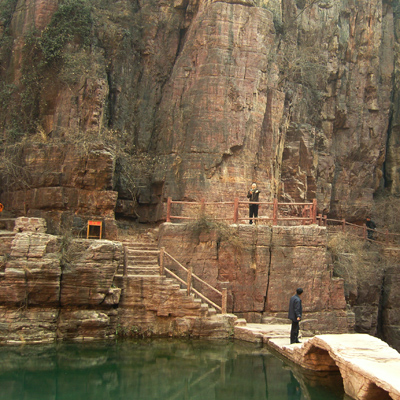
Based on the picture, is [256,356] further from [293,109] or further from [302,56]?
[302,56]

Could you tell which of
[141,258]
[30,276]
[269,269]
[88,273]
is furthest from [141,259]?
[269,269]

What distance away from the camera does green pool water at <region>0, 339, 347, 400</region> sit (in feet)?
32.0

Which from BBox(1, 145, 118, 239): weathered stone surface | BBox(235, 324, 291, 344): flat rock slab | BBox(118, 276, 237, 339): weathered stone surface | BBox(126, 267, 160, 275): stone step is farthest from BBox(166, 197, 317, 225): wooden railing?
BBox(235, 324, 291, 344): flat rock slab

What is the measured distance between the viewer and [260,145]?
1992cm

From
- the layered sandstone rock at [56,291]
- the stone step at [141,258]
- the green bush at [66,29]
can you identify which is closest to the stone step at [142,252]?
the stone step at [141,258]

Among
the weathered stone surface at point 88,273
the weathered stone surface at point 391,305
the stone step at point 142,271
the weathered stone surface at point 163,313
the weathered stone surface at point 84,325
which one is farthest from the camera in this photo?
the weathered stone surface at point 391,305

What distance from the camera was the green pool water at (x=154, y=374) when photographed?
9.74 metres

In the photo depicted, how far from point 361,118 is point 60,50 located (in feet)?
48.5

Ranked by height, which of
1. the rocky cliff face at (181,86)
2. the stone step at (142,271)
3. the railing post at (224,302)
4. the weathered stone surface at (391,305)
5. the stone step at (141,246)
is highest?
the rocky cliff face at (181,86)

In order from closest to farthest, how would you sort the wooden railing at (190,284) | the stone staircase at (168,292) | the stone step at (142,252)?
the stone staircase at (168,292) → the wooden railing at (190,284) → the stone step at (142,252)

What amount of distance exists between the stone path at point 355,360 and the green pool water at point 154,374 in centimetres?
29

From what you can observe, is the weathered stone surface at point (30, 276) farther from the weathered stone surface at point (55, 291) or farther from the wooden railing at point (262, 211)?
the wooden railing at point (262, 211)

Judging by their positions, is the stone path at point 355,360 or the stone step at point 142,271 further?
the stone step at point 142,271

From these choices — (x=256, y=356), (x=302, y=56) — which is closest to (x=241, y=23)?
(x=302, y=56)
